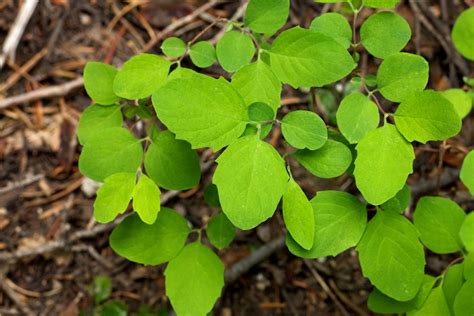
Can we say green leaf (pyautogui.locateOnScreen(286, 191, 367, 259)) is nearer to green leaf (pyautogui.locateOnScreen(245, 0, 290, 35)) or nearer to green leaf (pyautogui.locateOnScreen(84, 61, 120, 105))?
green leaf (pyautogui.locateOnScreen(245, 0, 290, 35))

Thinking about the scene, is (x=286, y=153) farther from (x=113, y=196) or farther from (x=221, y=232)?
(x=113, y=196)

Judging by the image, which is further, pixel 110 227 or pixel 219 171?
pixel 110 227

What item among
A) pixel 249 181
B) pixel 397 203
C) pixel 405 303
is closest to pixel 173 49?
pixel 249 181

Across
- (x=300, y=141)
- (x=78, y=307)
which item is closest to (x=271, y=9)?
(x=300, y=141)

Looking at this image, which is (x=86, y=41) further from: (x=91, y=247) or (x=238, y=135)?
(x=238, y=135)

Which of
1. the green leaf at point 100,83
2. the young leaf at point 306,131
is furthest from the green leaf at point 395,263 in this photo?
the green leaf at point 100,83

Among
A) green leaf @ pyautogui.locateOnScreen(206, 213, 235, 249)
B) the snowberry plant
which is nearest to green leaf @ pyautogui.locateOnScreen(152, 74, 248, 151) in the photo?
the snowberry plant
